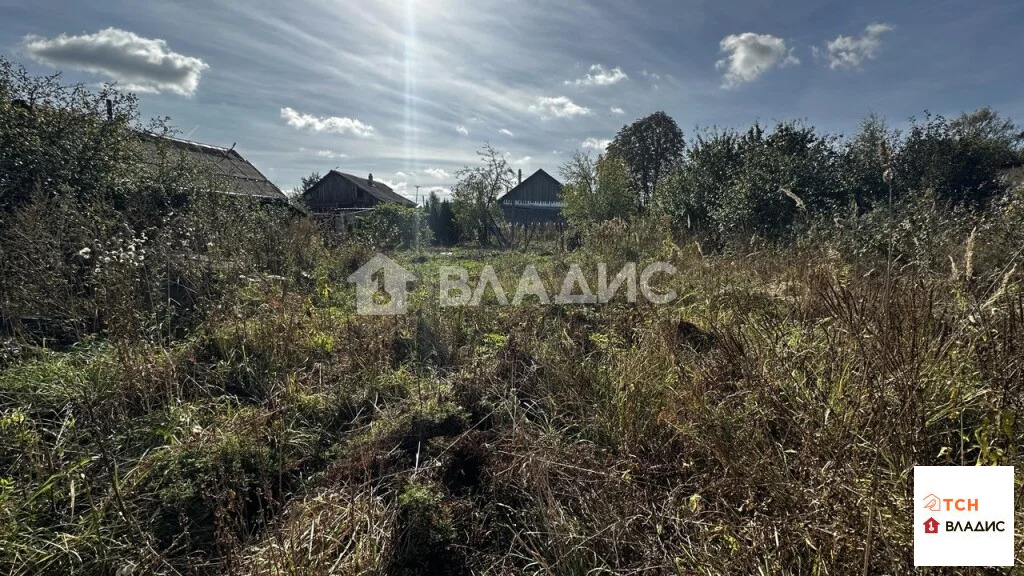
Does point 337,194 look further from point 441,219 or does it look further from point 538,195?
point 538,195

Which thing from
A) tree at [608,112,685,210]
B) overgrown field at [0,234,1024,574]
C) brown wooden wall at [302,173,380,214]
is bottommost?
overgrown field at [0,234,1024,574]

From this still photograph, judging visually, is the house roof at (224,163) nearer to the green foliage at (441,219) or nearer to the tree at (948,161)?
the green foliage at (441,219)

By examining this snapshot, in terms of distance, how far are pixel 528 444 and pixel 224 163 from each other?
14.2m

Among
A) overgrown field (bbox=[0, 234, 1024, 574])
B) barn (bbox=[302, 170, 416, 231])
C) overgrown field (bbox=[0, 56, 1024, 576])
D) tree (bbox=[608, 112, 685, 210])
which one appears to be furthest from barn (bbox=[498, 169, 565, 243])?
overgrown field (bbox=[0, 234, 1024, 574])

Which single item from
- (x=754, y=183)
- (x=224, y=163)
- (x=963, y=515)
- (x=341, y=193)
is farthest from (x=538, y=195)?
(x=963, y=515)

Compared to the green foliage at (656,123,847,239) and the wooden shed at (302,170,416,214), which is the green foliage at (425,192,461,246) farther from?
the green foliage at (656,123,847,239)

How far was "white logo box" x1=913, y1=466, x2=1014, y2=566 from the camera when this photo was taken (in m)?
1.07

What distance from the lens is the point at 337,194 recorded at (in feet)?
90.6

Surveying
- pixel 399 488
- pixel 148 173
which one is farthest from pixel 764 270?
pixel 148 173

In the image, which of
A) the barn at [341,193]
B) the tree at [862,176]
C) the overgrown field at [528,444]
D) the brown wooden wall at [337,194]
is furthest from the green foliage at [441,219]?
the overgrown field at [528,444]

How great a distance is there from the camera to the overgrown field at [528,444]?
1351 millimetres

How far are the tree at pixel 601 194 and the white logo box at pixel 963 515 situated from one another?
1256 centimetres

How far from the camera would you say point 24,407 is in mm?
2371

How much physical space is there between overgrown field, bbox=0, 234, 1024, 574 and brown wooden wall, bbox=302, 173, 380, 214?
25.4m
